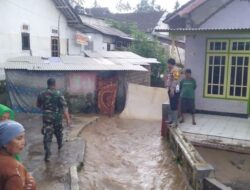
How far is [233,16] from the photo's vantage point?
10.7m

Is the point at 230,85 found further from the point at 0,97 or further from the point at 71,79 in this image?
the point at 0,97

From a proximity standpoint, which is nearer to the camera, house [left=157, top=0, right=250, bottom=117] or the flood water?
the flood water

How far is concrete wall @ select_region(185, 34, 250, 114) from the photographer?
10.6 meters

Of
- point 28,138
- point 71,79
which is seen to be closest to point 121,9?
point 71,79

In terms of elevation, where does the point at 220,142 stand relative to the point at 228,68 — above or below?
below

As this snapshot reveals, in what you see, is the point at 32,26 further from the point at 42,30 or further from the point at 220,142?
the point at 220,142

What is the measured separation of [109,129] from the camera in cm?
1184

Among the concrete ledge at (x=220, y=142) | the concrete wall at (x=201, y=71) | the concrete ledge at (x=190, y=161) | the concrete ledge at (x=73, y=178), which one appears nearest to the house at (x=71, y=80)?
the concrete wall at (x=201, y=71)

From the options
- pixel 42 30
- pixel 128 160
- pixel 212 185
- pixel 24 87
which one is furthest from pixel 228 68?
pixel 42 30

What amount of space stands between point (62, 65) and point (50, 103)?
6.63 meters

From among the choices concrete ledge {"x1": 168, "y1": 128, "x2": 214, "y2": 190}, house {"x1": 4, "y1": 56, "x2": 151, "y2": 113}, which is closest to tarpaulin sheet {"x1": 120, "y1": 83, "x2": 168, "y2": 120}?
house {"x1": 4, "y1": 56, "x2": 151, "y2": 113}

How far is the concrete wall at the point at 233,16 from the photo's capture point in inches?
416

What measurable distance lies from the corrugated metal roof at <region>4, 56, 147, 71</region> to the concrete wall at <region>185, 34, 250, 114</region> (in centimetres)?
431

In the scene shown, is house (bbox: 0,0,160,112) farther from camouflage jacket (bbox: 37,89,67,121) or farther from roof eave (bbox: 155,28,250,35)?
camouflage jacket (bbox: 37,89,67,121)
